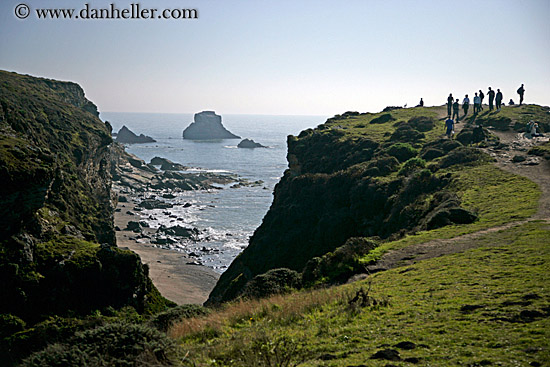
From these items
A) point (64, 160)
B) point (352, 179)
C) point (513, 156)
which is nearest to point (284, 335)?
point (352, 179)

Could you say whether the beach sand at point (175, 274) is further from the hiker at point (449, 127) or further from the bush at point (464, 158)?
the hiker at point (449, 127)

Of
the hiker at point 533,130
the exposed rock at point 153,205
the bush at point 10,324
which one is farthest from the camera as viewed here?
the exposed rock at point 153,205

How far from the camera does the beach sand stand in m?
46.8

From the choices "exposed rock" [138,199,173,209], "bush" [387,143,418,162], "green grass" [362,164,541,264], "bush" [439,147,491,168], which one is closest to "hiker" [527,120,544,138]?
"bush" [439,147,491,168]

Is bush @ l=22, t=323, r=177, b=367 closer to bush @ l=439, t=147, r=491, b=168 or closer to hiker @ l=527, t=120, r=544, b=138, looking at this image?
bush @ l=439, t=147, r=491, b=168

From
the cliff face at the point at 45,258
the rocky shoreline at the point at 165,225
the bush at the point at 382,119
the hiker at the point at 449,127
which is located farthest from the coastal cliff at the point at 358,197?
the rocky shoreline at the point at 165,225

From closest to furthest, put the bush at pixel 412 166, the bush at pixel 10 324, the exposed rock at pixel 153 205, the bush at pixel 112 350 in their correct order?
the bush at pixel 112 350 < the bush at pixel 10 324 < the bush at pixel 412 166 < the exposed rock at pixel 153 205

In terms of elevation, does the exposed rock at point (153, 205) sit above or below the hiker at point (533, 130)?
below

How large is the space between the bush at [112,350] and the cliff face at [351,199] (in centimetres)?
1444

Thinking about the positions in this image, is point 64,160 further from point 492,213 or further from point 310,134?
point 492,213

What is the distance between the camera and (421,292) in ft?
36.6

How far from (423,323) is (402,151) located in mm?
30081

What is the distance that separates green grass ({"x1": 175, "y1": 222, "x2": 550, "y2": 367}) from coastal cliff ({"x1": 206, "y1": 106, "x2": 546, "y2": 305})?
4.46 meters

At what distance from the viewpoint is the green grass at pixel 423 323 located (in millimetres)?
7262
